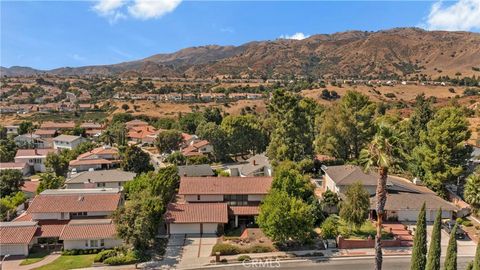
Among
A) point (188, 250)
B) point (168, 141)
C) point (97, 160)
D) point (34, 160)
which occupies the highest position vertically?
point (168, 141)

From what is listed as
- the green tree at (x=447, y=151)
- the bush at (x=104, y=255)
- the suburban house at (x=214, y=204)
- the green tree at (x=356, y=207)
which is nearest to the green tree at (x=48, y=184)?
the suburban house at (x=214, y=204)

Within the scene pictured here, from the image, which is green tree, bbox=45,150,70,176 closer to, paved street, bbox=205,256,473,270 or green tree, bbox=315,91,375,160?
green tree, bbox=315,91,375,160

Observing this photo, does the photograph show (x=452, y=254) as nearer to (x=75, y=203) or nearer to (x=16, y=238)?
(x=75, y=203)

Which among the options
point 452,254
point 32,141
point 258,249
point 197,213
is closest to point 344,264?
point 258,249

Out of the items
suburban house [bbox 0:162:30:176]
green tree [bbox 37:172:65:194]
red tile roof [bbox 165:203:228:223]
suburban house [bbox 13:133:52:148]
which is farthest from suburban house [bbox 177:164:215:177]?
suburban house [bbox 13:133:52:148]

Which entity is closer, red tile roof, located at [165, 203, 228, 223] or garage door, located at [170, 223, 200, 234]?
red tile roof, located at [165, 203, 228, 223]

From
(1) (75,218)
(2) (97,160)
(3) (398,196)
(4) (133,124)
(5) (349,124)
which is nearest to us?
(1) (75,218)
